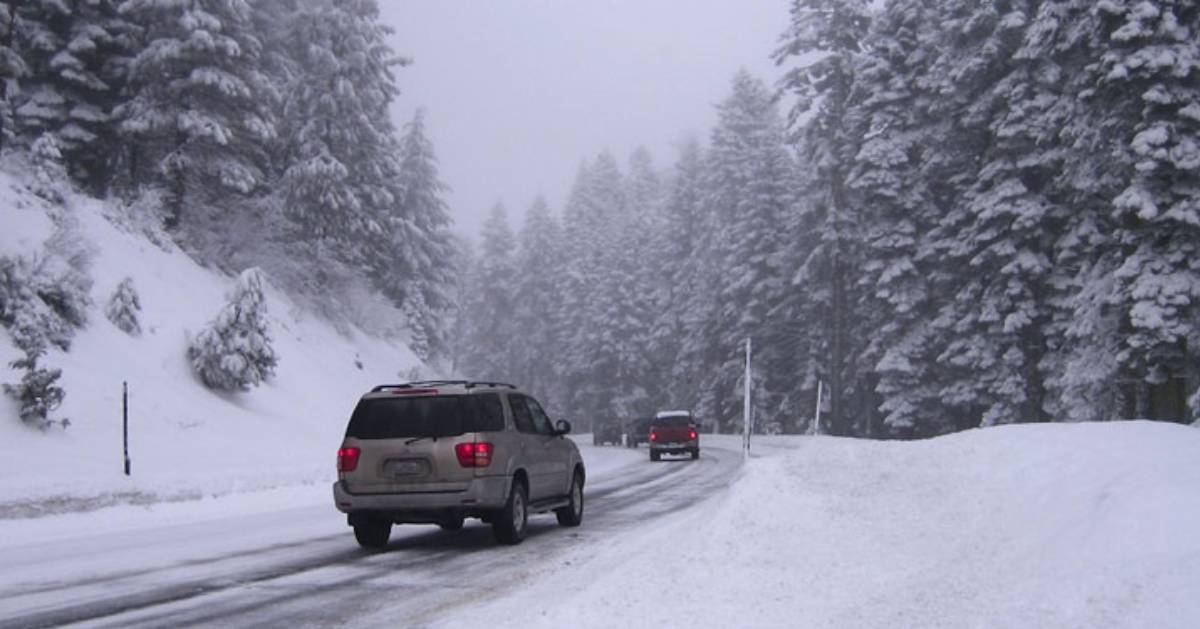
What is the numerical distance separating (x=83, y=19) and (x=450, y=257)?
115 ft

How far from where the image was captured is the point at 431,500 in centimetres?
1189

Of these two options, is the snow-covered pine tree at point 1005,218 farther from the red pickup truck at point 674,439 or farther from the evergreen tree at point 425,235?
the evergreen tree at point 425,235

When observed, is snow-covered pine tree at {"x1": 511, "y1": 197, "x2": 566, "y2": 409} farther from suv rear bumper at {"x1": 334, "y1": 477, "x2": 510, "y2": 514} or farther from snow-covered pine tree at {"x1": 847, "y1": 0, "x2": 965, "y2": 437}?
suv rear bumper at {"x1": 334, "y1": 477, "x2": 510, "y2": 514}

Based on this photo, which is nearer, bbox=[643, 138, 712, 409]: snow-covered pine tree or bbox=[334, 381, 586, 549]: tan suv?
bbox=[334, 381, 586, 549]: tan suv

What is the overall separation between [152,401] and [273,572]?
46.7 feet

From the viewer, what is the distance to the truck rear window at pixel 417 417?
12.2 m

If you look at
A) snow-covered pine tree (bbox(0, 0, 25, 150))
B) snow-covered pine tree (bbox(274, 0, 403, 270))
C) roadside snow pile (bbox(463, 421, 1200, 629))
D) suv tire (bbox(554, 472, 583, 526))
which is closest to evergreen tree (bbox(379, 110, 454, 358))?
snow-covered pine tree (bbox(274, 0, 403, 270))

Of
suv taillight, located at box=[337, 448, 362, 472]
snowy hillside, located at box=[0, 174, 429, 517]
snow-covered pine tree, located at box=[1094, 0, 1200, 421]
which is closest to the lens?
suv taillight, located at box=[337, 448, 362, 472]

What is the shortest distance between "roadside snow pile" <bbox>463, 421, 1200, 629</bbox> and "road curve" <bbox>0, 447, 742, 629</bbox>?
38.8 inches

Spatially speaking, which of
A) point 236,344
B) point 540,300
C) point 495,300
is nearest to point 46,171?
point 236,344

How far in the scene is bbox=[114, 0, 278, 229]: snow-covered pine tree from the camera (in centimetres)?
3272

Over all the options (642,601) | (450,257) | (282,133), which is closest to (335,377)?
(282,133)

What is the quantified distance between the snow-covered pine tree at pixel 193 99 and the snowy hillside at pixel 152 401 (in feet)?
11.4

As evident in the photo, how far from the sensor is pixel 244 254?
38.8 meters
